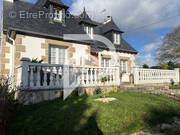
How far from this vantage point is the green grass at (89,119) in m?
2.24

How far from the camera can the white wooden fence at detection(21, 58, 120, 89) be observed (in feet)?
12.2

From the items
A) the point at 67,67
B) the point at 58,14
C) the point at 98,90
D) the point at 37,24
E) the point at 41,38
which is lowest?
the point at 98,90

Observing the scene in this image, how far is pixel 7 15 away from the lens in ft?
21.3

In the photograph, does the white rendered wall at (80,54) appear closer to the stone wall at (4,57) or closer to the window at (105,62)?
the window at (105,62)

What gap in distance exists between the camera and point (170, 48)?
14.2 metres

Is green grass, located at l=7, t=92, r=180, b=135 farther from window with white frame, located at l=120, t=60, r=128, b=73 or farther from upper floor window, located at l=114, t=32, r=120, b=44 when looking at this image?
upper floor window, located at l=114, t=32, r=120, b=44

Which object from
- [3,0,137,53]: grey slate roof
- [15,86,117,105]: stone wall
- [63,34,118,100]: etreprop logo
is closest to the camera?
[15,86,117,105]: stone wall

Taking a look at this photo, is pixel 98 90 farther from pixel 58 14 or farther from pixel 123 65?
pixel 123 65

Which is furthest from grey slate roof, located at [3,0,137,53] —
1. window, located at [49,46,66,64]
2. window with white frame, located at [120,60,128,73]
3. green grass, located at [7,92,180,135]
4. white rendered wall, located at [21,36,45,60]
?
green grass, located at [7,92,180,135]

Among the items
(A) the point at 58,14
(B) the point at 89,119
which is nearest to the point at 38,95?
(B) the point at 89,119

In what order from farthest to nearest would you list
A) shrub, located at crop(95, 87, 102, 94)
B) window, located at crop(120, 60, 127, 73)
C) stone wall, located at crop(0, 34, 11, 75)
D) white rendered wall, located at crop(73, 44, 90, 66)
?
window, located at crop(120, 60, 127, 73)
white rendered wall, located at crop(73, 44, 90, 66)
stone wall, located at crop(0, 34, 11, 75)
shrub, located at crop(95, 87, 102, 94)

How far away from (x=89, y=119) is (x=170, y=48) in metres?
15.4

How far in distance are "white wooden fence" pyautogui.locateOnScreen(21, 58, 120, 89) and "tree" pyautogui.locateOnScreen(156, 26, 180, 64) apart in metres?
11.5

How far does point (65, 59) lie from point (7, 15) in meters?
3.86
